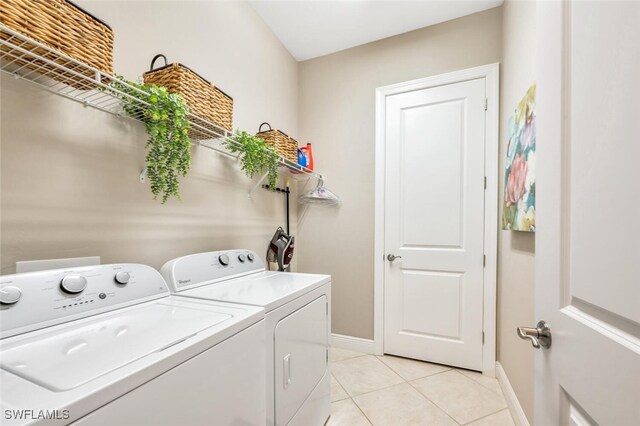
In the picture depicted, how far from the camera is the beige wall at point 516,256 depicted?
1.51 metres

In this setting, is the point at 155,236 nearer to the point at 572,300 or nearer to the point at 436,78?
the point at 572,300

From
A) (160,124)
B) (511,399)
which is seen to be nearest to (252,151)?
(160,124)

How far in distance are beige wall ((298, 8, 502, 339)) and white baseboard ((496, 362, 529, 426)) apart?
1026 millimetres

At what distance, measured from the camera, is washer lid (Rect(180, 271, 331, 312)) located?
1.13 meters

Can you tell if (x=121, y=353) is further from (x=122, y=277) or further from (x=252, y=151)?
(x=252, y=151)

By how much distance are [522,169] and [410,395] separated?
1.63 m

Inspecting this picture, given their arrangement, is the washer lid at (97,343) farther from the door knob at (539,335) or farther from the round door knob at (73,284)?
the door knob at (539,335)

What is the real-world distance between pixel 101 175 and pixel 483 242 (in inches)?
99.0

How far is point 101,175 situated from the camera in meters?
1.18

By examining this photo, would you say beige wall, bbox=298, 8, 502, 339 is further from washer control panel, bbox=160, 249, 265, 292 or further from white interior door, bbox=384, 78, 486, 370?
washer control panel, bbox=160, 249, 265, 292

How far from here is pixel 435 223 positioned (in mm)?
2408

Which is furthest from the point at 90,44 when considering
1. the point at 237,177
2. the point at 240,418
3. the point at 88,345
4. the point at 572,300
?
the point at 572,300

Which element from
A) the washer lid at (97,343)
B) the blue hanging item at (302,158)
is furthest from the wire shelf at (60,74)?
the blue hanging item at (302,158)

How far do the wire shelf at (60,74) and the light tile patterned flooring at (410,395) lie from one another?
194 cm
